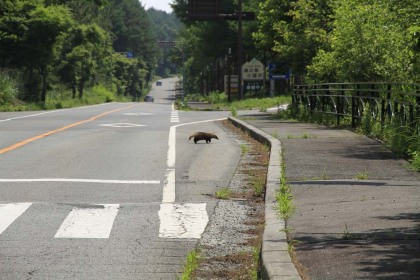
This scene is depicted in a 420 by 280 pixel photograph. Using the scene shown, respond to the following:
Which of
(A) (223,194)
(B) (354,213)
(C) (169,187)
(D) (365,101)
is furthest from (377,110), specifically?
(B) (354,213)

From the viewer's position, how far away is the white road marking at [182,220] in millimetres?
8023

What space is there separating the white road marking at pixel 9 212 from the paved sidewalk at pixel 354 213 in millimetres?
2644

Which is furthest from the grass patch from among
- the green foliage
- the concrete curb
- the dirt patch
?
the green foliage

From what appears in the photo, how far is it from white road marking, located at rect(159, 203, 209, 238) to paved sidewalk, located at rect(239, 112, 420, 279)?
923mm

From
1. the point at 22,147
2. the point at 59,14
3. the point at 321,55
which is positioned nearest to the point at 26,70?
the point at 59,14

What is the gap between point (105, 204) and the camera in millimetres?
9547

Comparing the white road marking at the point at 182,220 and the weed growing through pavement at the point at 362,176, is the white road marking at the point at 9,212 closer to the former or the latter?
the white road marking at the point at 182,220

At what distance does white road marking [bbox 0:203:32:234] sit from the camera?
825 cm

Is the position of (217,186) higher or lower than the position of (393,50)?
lower

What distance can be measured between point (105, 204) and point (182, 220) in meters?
1.22

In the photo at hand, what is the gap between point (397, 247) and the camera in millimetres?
6465

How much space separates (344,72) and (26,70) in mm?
37310

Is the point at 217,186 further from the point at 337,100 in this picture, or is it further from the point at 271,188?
the point at 337,100

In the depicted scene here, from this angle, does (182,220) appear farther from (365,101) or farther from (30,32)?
(30,32)
